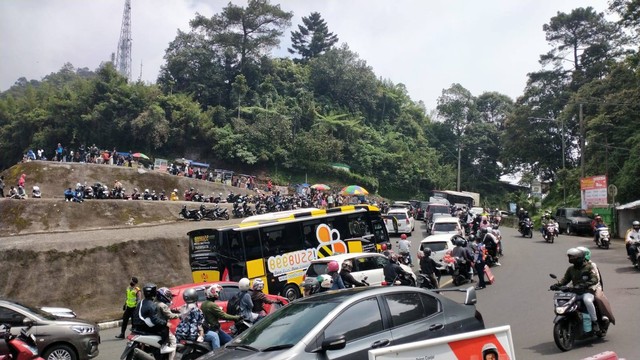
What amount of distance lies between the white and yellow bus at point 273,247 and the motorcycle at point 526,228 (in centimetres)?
1685

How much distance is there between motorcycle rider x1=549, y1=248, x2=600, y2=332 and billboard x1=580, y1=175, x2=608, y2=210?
30479 mm

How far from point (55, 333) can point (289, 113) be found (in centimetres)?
5907

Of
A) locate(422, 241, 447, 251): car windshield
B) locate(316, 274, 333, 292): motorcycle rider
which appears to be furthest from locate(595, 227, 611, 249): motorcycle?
locate(316, 274, 333, 292): motorcycle rider

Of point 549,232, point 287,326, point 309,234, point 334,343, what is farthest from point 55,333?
point 549,232

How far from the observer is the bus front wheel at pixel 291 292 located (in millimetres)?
18484

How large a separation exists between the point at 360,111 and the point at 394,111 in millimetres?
8810

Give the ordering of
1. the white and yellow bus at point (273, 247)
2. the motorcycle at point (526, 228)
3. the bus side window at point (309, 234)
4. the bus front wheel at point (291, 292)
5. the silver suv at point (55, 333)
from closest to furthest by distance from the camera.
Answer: the silver suv at point (55, 333), the white and yellow bus at point (273, 247), the bus front wheel at point (291, 292), the bus side window at point (309, 234), the motorcycle at point (526, 228)

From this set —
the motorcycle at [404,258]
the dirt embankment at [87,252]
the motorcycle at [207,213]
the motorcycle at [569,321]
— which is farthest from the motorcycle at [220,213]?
the motorcycle at [569,321]

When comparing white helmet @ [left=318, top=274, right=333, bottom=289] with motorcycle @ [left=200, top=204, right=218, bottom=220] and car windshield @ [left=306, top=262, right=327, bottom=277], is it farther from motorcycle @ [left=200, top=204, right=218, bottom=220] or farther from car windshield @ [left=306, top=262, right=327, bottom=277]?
motorcycle @ [left=200, top=204, right=218, bottom=220]

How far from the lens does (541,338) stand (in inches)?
412

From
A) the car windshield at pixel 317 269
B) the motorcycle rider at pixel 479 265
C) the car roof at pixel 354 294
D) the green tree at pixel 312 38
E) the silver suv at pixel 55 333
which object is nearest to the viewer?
the car roof at pixel 354 294

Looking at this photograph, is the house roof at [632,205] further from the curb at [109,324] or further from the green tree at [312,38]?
the green tree at [312,38]

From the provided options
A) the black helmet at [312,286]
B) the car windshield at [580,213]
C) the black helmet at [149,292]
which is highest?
the car windshield at [580,213]

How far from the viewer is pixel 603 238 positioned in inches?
1047
